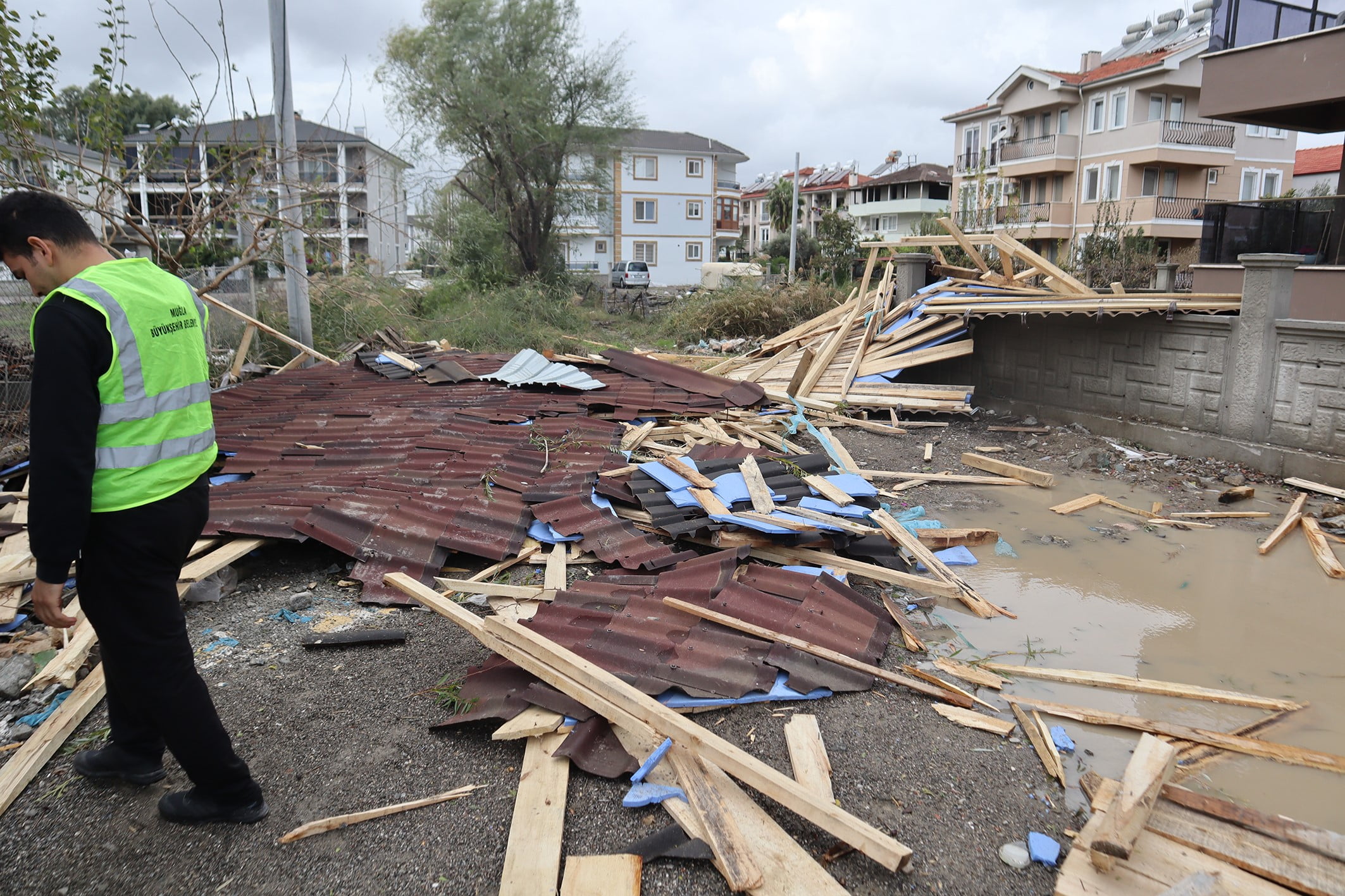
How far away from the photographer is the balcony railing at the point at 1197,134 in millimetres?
33156

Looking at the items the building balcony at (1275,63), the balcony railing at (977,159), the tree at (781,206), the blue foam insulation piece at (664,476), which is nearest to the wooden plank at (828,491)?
the blue foam insulation piece at (664,476)

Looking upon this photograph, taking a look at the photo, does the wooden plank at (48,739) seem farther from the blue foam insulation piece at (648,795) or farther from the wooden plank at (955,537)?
the wooden plank at (955,537)

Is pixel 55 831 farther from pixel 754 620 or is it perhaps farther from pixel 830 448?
pixel 830 448

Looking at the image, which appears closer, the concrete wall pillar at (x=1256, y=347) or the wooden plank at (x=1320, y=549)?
the wooden plank at (x=1320, y=549)

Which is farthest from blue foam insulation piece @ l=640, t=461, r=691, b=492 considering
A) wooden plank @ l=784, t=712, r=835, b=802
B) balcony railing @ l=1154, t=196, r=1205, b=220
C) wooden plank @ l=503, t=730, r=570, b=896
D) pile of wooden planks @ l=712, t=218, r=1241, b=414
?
balcony railing @ l=1154, t=196, r=1205, b=220

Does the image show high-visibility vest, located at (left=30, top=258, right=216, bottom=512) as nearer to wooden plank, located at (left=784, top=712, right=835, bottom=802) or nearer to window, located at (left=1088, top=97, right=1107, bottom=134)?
wooden plank, located at (left=784, top=712, right=835, bottom=802)

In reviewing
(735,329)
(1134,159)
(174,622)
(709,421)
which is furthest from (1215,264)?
(1134,159)

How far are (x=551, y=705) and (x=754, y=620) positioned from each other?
138cm

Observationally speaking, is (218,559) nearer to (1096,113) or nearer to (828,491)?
(828,491)

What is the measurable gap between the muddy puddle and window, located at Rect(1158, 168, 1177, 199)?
1261 inches

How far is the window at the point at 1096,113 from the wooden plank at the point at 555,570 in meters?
38.0

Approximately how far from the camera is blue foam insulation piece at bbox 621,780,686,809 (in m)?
3.25

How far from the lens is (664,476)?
689 cm

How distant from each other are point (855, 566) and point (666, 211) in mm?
51757
